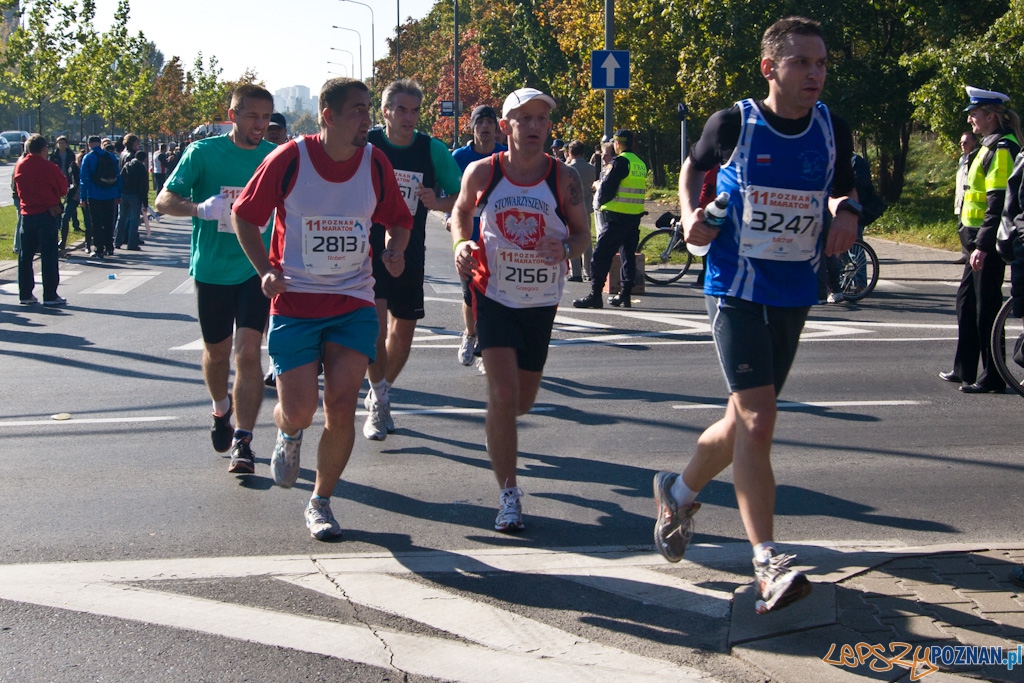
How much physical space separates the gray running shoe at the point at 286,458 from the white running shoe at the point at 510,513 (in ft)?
3.10

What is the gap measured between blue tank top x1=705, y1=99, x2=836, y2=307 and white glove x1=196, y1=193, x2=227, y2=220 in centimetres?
276

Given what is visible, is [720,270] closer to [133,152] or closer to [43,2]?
[133,152]

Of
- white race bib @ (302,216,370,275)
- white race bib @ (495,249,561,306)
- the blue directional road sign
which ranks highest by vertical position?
the blue directional road sign

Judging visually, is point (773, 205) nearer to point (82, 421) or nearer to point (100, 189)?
point (82, 421)

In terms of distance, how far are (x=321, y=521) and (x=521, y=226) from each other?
63.2 inches

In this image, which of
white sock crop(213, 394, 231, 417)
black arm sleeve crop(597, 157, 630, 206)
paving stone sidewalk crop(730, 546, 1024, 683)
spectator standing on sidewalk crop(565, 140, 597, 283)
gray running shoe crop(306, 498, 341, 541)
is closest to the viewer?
paving stone sidewalk crop(730, 546, 1024, 683)

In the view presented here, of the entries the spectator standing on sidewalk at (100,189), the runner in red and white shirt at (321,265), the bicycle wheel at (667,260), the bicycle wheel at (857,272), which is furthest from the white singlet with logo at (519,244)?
the spectator standing on sidewalk at (100,189)

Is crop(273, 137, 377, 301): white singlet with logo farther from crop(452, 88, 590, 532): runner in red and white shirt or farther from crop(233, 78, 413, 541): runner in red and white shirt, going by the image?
crop(452, 88, 590, 532): runner in red and white shirt

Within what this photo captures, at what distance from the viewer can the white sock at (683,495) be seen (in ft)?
14.6

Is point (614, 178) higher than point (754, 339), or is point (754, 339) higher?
point (614, 178)

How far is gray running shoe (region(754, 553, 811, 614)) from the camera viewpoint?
379 cm

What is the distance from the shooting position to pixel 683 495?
176 inches

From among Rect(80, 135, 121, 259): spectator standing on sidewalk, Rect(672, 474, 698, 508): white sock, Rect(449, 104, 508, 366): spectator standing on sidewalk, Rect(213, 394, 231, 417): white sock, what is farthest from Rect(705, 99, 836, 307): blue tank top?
Rect(80, 135, 121, 259): spectator standing on sidewalk

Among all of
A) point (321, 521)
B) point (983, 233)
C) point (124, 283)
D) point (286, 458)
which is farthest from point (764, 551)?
point (124, 283)
